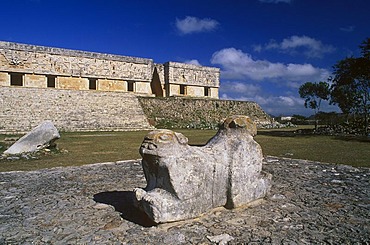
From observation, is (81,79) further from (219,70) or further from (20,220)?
(20,220)

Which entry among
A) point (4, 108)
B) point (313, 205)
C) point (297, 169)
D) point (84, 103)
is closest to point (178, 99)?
point (84, 103)

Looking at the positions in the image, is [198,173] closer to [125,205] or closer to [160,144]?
[160,144]

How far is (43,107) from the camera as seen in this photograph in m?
23.7

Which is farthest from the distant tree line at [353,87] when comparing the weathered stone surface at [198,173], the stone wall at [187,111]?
the weathered stone surface at [198,173]

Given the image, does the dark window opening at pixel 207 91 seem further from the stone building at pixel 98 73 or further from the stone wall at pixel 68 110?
the stone wall at pixel 68 110

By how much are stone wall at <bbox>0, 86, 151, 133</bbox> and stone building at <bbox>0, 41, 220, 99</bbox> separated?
3471mm

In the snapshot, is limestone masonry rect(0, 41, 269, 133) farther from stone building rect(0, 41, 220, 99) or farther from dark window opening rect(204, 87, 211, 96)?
dark window opening rect(204, 87, 211, 96)

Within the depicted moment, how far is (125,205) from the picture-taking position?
14.7 ft

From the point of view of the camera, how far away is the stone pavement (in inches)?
128

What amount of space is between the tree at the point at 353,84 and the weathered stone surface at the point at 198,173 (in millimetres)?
19861

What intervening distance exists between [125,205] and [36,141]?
8.15 metres

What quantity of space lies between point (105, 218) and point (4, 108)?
22.0 m

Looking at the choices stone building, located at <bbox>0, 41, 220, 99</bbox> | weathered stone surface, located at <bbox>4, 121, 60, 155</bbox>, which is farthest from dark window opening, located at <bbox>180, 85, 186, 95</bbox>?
weathered stone surface, located at <bbox>4, 121, 60, 155</bbox>

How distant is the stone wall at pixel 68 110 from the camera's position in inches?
844
